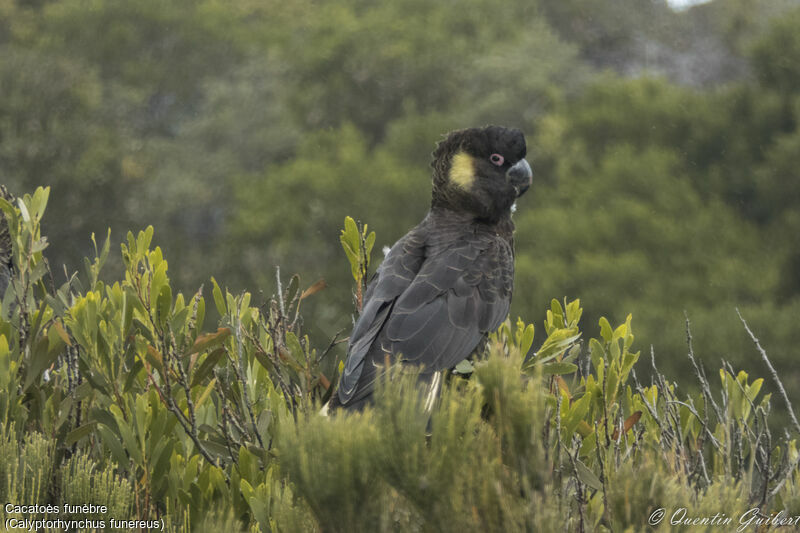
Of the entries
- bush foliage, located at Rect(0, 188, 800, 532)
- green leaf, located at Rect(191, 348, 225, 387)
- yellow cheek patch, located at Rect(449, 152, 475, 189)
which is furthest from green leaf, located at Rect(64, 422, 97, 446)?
yellow cheek patch, located at Rect(449, 152, 475, 189)

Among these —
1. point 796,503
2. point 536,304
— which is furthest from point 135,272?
point 536,304

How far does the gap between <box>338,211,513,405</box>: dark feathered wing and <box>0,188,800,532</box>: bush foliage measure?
0.19 metres

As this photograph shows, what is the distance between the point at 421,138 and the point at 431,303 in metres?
18.6

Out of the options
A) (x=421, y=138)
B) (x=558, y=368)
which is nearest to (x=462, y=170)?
(x=558, y=368)

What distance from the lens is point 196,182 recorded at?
22.0 metres

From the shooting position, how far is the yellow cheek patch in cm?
388

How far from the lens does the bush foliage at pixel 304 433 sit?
4.97ft

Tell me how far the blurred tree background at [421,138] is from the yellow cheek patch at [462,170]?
13.4 metres

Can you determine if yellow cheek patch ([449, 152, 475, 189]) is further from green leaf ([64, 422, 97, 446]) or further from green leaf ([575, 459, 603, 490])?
green leaf ([64, 422, 97, 446])

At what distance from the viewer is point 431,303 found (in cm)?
315

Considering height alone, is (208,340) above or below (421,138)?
below

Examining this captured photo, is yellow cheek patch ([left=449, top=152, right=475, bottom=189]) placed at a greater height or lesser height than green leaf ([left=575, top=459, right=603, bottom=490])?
greater

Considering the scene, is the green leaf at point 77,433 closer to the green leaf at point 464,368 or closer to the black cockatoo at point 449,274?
the black cockatoo at point 449,274

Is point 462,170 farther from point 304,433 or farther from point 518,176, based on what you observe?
point 304,433
